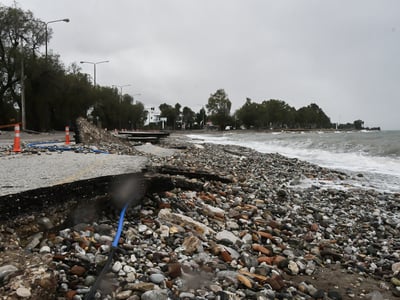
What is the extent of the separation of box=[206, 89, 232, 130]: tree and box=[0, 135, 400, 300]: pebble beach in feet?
380

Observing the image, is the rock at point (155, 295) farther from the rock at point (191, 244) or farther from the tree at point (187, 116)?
the tree at point (187, 116)

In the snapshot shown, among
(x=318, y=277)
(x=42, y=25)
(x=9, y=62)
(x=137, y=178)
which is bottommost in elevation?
(x=318, y=277)

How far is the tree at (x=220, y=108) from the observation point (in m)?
122

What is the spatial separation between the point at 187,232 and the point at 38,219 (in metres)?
1.82

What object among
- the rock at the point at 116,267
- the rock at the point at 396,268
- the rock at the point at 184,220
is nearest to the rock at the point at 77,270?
the rock at the point at 116,267

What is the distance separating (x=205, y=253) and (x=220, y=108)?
397 ft

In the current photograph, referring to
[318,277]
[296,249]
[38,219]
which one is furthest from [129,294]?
[296,249]

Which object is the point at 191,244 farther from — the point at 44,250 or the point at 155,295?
the point at 44,250

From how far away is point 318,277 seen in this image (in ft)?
12.2

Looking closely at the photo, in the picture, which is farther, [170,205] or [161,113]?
[161,113]

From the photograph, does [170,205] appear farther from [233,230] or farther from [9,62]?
[9,62]

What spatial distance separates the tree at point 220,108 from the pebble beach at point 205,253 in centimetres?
11586

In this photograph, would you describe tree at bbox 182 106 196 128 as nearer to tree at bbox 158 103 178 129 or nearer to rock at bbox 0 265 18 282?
tree at bbox 158 103 178 129

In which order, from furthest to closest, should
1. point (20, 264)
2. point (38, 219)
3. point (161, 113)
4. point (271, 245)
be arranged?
point (161, 113) < point (271, 245) < point (38, 219) < point (20, 264)
